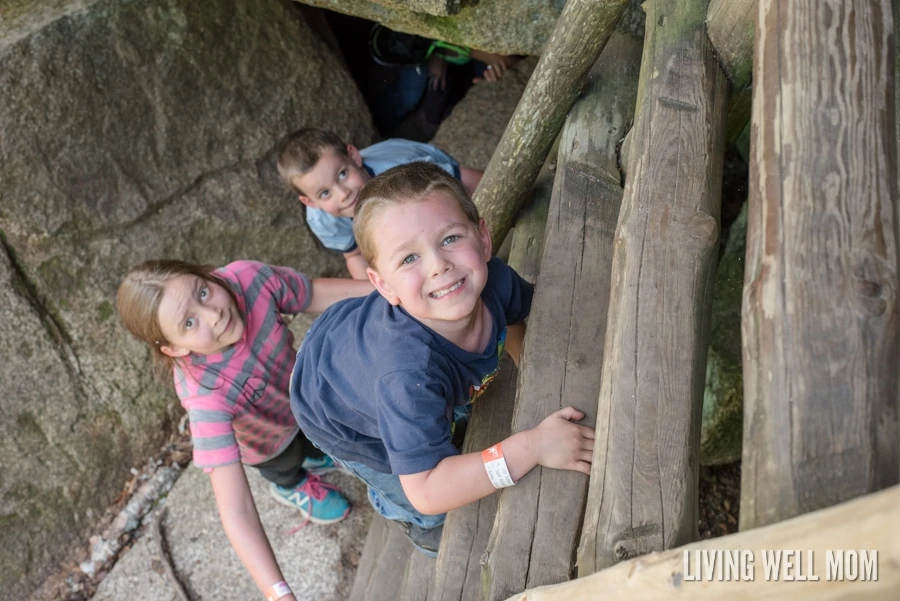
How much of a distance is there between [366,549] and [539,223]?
1.29m

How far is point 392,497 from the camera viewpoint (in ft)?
7.04

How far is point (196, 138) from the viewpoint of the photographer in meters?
3.53

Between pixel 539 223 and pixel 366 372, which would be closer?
pixel 366 372

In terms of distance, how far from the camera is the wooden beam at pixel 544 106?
216 cm

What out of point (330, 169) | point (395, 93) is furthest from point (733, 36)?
point (395, 93)

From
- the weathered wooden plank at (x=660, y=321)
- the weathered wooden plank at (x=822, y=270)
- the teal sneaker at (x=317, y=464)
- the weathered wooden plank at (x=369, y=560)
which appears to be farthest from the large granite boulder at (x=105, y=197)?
the weathered wooden plank at (x=822, y=270)

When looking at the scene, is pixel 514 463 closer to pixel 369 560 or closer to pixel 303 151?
pixel 369 560

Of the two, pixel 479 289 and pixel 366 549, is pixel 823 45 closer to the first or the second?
pixel 479 289

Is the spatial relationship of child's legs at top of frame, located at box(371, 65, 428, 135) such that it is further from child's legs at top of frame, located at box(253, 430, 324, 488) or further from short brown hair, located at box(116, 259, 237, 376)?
short brown hair, located at box(116, 259, 237, 376)

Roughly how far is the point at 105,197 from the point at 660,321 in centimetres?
273

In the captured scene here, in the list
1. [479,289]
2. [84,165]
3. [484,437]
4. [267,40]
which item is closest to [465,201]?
[479,289]

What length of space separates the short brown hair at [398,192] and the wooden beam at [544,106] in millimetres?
800

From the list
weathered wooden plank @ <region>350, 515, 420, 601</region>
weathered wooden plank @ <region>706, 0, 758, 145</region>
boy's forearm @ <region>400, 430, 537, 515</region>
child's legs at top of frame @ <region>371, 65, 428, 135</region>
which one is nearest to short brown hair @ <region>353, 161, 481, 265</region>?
boy's forearm @ <region>400, 430, 537, 515</region>

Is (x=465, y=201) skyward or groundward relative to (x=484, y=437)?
skyward
